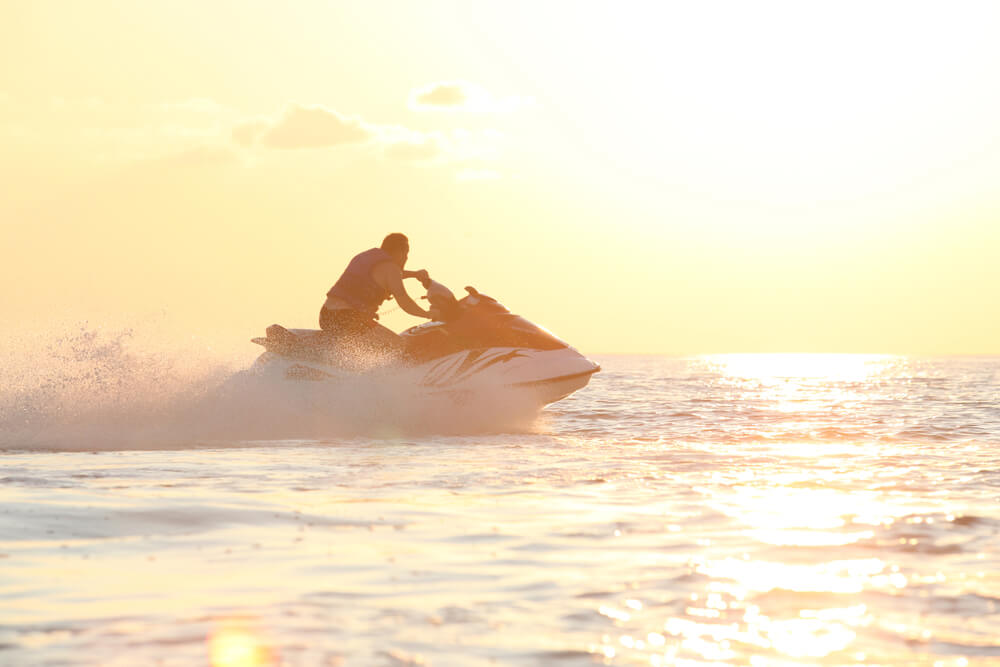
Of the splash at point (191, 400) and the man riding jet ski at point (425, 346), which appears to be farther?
the man riding jet ski at point (425, 346)

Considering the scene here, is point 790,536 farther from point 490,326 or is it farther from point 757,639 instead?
point 490,326

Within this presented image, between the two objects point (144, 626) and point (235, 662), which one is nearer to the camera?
point (235, 662)

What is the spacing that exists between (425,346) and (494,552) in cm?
797

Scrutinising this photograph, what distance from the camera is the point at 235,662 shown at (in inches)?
134

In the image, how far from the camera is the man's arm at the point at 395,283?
1248 centimetres

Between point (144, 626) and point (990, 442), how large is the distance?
11.0 m

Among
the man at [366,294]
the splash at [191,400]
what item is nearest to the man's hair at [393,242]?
the man at [366,294]

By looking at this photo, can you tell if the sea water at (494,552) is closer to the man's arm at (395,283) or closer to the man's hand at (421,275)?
the man's arm at (395,283)

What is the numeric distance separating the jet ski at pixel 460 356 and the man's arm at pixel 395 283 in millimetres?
699

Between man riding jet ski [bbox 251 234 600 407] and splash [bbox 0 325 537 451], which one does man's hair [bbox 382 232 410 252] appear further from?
splash [bbox 0 325 537 451]

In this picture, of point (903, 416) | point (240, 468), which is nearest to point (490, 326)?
point (240, 468)

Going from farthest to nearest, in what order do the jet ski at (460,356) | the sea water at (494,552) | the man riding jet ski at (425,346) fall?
the jet ski at (460,356)
the man riding jet ski at (425,346)
the sea water at (494,552)

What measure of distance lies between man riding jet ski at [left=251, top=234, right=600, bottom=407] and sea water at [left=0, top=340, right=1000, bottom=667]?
4.61 feet

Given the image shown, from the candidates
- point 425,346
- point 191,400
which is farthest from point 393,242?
point 191,400
